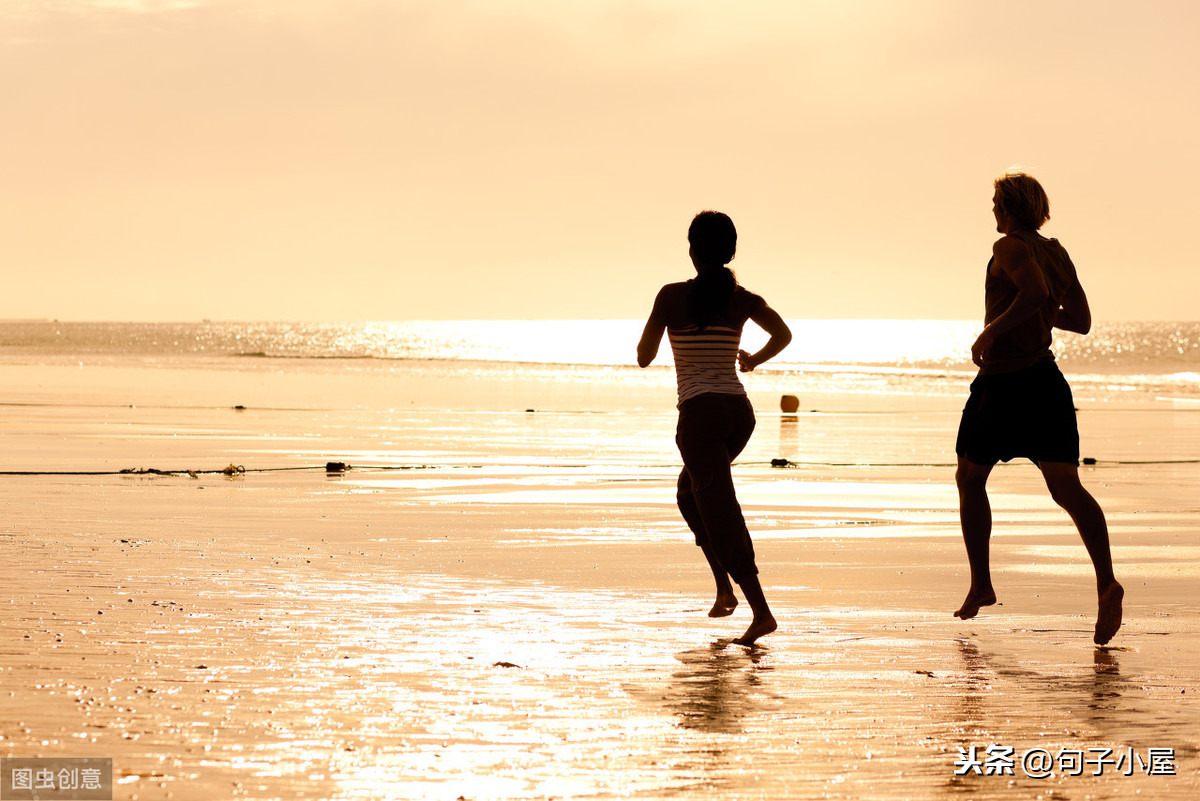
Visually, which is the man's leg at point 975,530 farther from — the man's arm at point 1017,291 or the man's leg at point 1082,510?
the man's arm at point 1017,291

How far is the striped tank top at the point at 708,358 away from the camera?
19.1 ft

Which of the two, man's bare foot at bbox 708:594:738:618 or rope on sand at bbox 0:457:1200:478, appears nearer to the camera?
man's bare foot at bbox 708:594:738:618

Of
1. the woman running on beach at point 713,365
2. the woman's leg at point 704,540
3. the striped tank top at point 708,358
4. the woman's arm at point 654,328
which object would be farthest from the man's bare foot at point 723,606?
the woman's arm at point 654,328

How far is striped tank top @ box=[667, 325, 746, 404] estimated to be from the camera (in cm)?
581

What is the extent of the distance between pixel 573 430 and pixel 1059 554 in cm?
1268

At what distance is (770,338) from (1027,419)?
1101 mm

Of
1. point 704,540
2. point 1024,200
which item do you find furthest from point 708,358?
point 1024,200

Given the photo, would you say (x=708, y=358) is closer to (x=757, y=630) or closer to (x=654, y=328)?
(x=654, y=328)

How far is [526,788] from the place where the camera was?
3.61m

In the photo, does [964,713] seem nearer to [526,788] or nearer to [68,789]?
[526,788]

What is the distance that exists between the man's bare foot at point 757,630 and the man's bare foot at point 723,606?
43 cm

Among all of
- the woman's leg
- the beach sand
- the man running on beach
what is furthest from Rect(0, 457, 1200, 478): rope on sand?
the man running on beach

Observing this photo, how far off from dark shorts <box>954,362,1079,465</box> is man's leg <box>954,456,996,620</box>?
0.14 metres

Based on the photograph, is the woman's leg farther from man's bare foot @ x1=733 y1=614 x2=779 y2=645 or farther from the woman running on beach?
man's bare foot @ x1=733 y1=614 x2=779 y2=645
